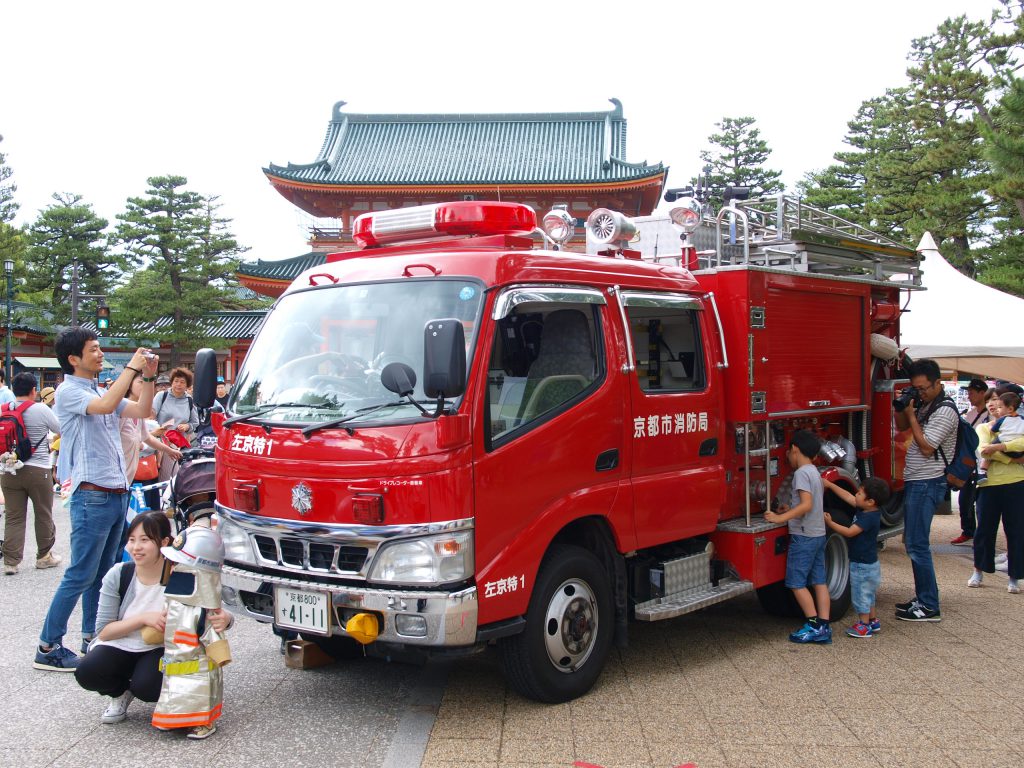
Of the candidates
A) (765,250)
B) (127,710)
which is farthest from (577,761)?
(765,250)

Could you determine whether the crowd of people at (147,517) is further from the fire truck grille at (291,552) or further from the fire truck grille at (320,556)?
the fire truck grille at (320,556)

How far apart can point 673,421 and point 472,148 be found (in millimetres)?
29062

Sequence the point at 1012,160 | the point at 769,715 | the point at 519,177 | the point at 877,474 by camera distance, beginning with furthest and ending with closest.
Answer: the point at 519,177 → the point at 1012,160 → the point at 877,474 → the point at 769,715

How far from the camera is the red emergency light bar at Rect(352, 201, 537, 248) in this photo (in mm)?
5297

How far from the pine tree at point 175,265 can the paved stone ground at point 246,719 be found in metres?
28.3

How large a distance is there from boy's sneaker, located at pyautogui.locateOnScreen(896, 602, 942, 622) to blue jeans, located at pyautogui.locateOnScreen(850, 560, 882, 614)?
0.51m

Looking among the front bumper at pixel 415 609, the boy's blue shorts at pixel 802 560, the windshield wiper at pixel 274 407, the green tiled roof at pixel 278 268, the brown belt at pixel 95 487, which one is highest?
the green tiled roof at pixel 278 268

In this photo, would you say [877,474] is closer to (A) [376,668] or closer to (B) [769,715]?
(B) [769,715]

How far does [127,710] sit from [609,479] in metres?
2.94

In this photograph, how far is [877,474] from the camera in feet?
24.8

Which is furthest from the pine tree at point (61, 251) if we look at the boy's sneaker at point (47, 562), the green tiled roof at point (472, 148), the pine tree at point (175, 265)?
the boy's sneaker at point (47, 562)

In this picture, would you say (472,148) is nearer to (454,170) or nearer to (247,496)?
(454,170)

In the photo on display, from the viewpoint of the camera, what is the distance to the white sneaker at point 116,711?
4629 millimetres

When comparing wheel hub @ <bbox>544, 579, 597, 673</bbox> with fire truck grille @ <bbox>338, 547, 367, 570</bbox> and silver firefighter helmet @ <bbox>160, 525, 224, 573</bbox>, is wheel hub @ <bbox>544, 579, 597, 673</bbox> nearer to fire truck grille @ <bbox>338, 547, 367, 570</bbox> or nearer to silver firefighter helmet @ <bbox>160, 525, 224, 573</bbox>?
fire truck grille @ <bbox>338, 547, 367, 570</bbox>
